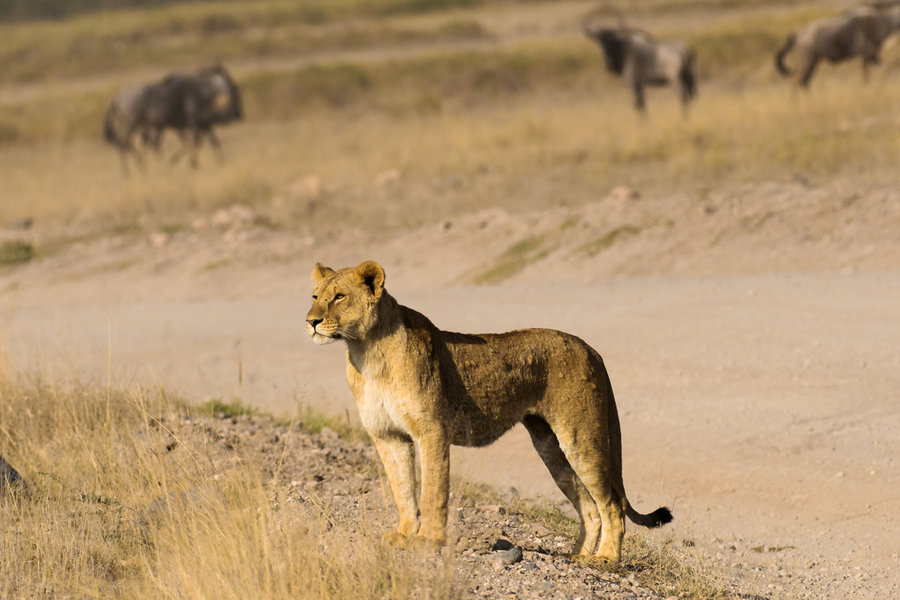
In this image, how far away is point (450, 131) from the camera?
24438mm

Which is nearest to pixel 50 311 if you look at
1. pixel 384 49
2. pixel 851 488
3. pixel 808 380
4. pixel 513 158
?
pixel 513 158

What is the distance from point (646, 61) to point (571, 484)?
21857mm

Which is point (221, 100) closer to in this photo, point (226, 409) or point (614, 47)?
point (614, 47)

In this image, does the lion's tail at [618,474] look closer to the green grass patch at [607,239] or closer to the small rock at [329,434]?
the small rock at [329,434]

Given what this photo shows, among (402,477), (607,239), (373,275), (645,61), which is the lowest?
(607,239)

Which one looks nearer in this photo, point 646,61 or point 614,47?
point 646,61

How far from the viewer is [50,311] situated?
16.1 metres

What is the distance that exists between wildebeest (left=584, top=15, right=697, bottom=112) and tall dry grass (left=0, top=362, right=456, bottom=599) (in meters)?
19.0

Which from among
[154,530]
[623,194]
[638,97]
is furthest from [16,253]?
[154,530]

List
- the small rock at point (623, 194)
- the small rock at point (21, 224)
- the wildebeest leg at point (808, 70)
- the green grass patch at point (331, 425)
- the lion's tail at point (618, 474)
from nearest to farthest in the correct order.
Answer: the lion's tail at point (618, 474)
the green grass patch at point (331, 425)
the small rock at point (623, 194)
the small rock at point (21, 224)
the wildebeest leg at point (808, 70)

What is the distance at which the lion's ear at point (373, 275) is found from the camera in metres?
5.20

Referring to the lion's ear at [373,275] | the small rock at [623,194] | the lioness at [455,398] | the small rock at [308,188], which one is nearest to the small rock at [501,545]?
the lioness at [455,398]

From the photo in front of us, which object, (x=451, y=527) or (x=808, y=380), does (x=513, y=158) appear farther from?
(x=451, y=527)

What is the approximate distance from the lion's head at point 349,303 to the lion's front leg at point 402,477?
56 centimetres
